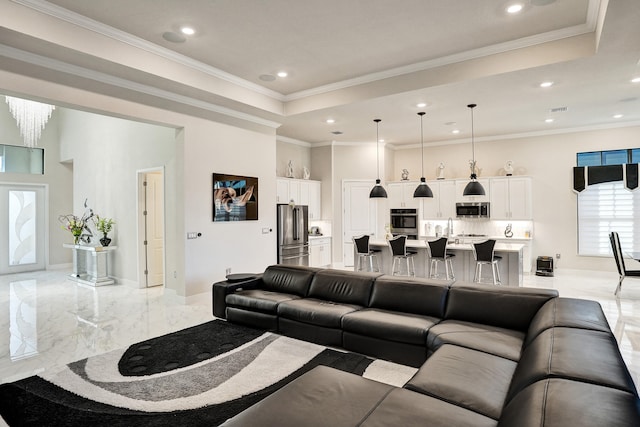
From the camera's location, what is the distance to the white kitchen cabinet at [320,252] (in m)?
8.81

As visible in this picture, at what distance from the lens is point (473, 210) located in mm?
8711

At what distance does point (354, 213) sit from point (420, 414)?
774 cm

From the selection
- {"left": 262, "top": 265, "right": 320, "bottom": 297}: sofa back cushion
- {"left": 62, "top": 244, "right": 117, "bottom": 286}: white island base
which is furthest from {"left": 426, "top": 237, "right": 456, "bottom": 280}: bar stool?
{"left": 62, "top": 244, "right": 117, "bottom": 286}: white island base

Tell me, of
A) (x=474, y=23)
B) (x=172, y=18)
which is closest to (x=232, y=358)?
(x=172, y=18)

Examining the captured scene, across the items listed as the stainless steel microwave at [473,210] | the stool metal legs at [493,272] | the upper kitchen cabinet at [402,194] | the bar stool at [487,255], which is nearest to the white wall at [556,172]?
the stainless steel microwave at [473,210]

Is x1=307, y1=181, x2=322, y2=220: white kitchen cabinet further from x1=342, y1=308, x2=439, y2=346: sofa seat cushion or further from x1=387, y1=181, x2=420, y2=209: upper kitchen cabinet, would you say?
x1=342, y1=308, x2=439, y2=346: sofa seat cushion

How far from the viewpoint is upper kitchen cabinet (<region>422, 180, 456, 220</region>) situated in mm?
9055

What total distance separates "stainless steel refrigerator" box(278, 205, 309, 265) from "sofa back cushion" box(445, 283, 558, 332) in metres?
4.62

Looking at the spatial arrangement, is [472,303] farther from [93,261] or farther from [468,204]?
[93,261]

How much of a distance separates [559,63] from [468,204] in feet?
15.4

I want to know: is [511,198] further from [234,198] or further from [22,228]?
[22,228]

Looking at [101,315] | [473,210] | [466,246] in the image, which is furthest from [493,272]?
[101,315]

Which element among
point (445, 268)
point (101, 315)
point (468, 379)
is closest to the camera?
point (468, 379)

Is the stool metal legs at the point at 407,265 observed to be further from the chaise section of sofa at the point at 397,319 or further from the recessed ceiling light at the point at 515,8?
the recessed ceiling light at the point at 515,8
